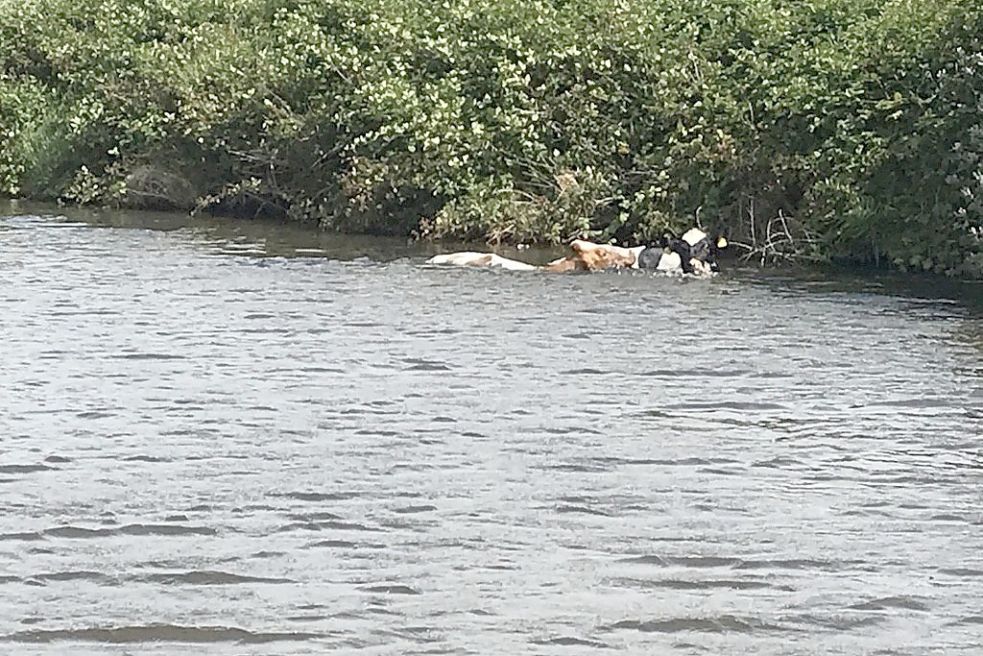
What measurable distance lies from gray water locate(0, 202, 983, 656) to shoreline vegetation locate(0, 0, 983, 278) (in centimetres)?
422

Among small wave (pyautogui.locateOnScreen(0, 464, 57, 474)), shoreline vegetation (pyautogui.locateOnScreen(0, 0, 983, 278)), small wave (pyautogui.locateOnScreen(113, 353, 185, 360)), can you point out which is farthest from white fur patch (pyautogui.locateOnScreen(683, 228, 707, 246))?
small wave (pyautogui.locateOnScreen(0, 464, 57, 474))

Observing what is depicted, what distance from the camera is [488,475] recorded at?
39.2 feet

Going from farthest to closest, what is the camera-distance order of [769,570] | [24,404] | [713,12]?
[713,12] < [24,404] < [769,570]

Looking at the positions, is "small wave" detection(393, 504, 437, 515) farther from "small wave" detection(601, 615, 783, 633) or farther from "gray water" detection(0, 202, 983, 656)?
"small wave" detection(601, 615, 783, 633)

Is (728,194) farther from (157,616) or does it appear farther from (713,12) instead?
(157,616)

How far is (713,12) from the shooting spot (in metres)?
29.3

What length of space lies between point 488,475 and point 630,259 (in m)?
13.2

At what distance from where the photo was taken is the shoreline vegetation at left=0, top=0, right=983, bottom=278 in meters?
25.1

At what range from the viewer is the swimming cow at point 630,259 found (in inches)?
960

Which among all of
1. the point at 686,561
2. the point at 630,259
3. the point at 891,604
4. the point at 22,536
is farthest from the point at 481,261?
the point at 891,604

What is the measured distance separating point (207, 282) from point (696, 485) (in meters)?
12.7

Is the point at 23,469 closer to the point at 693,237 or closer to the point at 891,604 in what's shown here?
the point at 891,604

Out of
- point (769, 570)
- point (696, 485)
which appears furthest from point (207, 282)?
point (769, 570)

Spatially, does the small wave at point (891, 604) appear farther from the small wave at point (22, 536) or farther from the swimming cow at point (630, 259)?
the swimming cow at point (630, 259)
